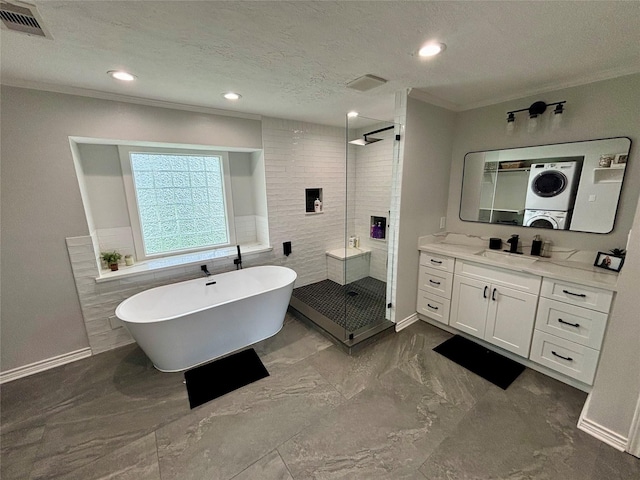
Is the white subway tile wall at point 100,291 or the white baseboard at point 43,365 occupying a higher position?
the white subway tile wall at point 100,291

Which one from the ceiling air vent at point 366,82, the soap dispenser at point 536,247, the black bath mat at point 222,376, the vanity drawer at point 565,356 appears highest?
the ceiling air vent at point 366,82

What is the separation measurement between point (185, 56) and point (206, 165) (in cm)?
169

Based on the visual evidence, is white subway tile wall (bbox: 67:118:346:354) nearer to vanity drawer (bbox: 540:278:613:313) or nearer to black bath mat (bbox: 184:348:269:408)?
black bath mat (bbox: 184:348:269:408)

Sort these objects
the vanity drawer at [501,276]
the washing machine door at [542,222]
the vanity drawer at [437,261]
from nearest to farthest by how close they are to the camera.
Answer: the vanity drawer at [501,276], the washing machine door at [542,222], the vanity drawer at [437,261]

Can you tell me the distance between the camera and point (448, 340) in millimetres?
2727

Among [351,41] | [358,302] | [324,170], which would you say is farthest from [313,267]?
[351,41]

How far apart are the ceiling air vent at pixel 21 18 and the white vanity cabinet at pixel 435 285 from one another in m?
3.30

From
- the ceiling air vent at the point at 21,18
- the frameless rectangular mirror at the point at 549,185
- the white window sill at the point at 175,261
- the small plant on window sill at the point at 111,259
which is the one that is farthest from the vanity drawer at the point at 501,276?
the small plant on window sill at the point at 111,259

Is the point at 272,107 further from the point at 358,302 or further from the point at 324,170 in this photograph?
the point at 358,302

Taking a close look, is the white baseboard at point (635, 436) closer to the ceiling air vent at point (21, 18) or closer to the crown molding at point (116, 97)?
the ceiling air vent at point (21, 18)

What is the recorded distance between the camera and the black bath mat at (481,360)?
221 centimetres

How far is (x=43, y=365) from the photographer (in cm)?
233

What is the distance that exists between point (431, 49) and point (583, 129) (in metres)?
1.65

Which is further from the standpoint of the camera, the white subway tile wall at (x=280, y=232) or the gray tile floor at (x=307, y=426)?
the white subway tile wall at (x=280, y=232)
